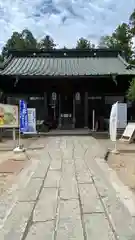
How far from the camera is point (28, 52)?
833 inches

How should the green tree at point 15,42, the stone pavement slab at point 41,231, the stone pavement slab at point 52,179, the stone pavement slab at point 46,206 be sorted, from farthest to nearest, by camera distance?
the green tree at point 15,42, the stone pavement slab at point 52,179, the stone pavement slab at point 46,206, the stone pavement slab at point 41,231

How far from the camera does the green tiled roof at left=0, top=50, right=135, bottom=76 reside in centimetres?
1717

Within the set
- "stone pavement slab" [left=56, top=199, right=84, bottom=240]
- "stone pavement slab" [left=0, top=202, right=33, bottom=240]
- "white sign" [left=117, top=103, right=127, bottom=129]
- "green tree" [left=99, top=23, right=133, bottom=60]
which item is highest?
"green tree" [left=99, top=23, right=133, bottom=60]

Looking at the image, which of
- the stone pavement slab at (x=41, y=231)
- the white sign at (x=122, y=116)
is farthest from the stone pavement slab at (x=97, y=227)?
the white sign at (x=122, y=116)

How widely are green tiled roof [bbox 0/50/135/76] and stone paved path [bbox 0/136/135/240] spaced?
37.2 ft

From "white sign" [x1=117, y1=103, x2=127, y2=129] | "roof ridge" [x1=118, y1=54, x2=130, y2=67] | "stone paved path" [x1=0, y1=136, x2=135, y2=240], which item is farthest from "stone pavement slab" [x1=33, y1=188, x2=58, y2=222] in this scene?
"roof ridge" [x1=118, y1=54, x2=130, y2=67]

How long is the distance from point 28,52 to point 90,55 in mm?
4251

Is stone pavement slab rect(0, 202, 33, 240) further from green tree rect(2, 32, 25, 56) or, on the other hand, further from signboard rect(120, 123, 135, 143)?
green tree rect(2, 32, 25, 56)

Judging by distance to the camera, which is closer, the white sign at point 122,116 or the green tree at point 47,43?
the white sign at point 122,116

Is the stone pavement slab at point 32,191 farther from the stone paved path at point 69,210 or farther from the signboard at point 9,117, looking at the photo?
the signboard at point 9,117

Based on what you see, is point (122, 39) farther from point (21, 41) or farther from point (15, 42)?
point (15, 42)

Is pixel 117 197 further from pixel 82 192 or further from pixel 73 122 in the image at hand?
pixel 73 122

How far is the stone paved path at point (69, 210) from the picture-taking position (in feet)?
10.4

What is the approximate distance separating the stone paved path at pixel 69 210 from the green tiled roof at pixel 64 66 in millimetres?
11332
